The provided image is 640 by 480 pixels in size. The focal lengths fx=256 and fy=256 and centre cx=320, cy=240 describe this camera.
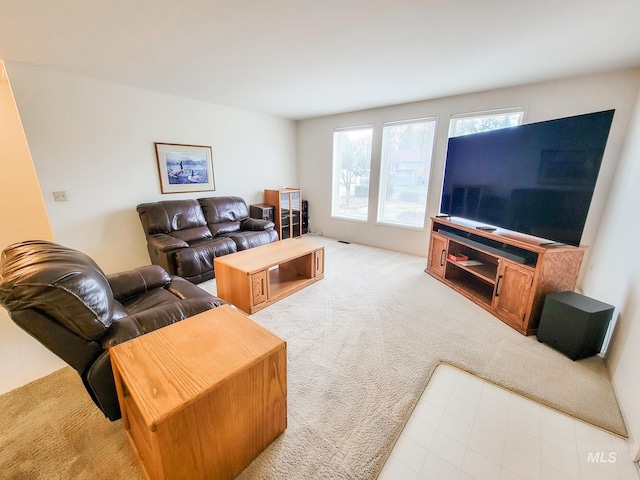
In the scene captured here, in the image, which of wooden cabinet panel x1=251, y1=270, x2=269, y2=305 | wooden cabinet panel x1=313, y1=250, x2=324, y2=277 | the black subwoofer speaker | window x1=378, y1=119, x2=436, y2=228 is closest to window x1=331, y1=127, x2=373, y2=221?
window x1=378, y1=119, x2=436, y2=228

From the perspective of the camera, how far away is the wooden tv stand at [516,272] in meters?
2.10

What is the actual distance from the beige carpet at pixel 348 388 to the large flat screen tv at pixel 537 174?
3.19 feet

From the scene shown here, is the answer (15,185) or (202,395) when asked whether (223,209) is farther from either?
(202,395)

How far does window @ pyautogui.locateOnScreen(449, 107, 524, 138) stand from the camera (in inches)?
126

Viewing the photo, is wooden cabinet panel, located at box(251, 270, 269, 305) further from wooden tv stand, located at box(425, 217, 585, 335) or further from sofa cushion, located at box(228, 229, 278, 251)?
wooden tv stand, located at box(425, 217, 585, 335)

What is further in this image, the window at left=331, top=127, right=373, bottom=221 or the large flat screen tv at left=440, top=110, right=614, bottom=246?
the window at left=331, top=127, right=373, bottom=221

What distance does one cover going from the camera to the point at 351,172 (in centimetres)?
490

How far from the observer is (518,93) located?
10.1ft

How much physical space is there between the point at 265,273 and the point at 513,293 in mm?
2281

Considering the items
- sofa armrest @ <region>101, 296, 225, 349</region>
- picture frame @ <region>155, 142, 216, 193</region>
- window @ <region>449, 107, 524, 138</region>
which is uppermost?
window @ <region>449, 107, 524, 138</region>

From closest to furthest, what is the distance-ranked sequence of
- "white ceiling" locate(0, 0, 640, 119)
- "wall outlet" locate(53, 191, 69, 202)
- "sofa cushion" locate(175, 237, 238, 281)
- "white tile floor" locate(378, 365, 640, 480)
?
"white tile floor" locate(378, 365, 640, 480)
"white ceiling" locate(0, 0, 640, 119)
"wall outlet" locate(53, 191, 69, 202)
"sofa cushion" locate(175, 237, 238, 281)

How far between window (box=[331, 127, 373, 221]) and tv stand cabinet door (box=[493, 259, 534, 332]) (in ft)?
8.76

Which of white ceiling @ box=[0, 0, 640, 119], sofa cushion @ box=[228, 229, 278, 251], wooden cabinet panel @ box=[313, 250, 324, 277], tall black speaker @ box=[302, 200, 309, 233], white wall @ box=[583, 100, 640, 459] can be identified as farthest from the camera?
tall black speaker @ box=[302, 200, 309, 233]

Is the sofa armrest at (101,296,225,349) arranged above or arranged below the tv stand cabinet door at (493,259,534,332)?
above
